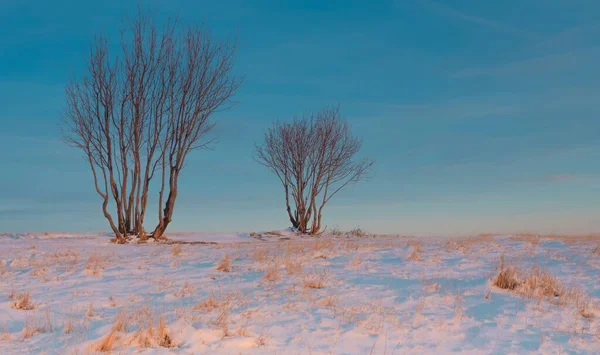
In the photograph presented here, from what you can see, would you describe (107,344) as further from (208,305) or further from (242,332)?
(208,305)

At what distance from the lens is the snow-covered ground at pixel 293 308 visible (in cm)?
524

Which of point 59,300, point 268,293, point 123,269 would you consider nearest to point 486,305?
point 268,293

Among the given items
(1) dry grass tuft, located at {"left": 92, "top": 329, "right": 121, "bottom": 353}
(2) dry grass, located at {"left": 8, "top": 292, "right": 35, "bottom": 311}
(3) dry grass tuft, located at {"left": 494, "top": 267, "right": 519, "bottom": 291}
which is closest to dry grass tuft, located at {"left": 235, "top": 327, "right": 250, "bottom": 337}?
(1) dry grass tuft, located at {"left": 92, "top": 329, "right": 121, "bottom": 353}

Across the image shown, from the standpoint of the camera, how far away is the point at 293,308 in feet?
20.9

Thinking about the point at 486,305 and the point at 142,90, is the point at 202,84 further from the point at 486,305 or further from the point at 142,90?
the point at 486,305

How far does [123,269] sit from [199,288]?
2686mm

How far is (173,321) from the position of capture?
5.71 meters

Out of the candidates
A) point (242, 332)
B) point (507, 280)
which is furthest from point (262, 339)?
point (507, 280)

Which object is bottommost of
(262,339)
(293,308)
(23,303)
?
(262,339)

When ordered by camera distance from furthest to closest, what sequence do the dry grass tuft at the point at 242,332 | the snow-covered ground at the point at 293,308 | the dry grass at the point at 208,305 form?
1. the dry grass at the point at 208,305
2. the dry grass tuft at the point at 242,332
3. the snow-covered ground at the point at 293,308

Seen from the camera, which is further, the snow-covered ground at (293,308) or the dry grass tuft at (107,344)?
the snow-covered ground at (293,308)

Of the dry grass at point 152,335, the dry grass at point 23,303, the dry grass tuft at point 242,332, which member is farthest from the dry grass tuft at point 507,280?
the dry grass at point 23,303

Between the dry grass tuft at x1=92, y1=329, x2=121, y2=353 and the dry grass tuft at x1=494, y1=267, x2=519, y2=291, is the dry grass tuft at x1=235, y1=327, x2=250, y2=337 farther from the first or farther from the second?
the dry grass tuft at x1=494, y1=267, x2=519, y2=291

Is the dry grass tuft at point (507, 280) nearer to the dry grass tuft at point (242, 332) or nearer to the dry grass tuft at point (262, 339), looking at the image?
the dry grass tuft at point (262, 339)
